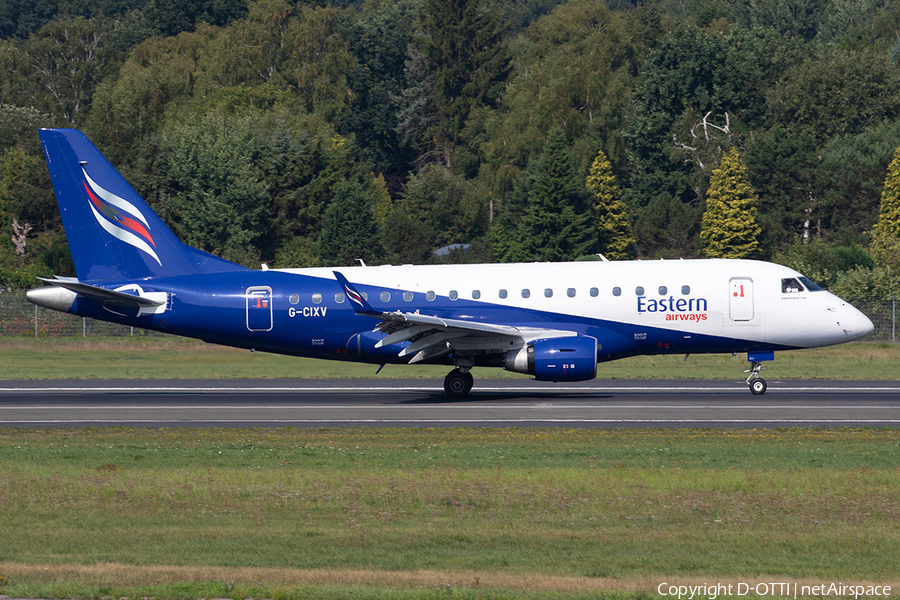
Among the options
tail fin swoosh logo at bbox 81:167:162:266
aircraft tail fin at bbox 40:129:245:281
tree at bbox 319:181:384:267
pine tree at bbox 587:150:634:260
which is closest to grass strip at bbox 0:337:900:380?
aircraft tail fin at bbox 40:129:245:281

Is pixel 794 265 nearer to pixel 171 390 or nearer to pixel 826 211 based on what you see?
pixel 826 211

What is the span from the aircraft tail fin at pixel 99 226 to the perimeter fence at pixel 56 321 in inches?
973

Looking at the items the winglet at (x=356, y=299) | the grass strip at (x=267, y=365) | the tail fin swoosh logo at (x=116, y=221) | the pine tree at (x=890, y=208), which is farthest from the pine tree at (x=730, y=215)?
the tail fin swoosh logo at (x=116, y=221)

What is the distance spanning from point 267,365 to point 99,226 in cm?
1128

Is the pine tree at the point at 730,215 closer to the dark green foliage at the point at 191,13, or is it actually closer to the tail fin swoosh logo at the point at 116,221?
the tail fin swoosh logo at the point at 116,221

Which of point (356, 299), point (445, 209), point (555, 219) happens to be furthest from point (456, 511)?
point (445, 209)

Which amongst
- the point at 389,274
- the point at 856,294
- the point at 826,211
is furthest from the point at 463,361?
the point at 826,211

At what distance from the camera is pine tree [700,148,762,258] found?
3671 inches

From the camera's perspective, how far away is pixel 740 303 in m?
34.9

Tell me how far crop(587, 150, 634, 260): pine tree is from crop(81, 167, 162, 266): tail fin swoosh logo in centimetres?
6608

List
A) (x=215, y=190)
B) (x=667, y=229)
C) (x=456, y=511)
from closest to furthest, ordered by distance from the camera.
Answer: (x=456, y=511), (x=215, y=190), (x=667, y=229)

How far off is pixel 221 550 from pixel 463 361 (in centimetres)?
2031

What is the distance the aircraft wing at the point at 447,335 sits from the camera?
33656mm

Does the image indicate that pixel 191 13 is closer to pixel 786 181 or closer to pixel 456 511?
pixel 786 181
